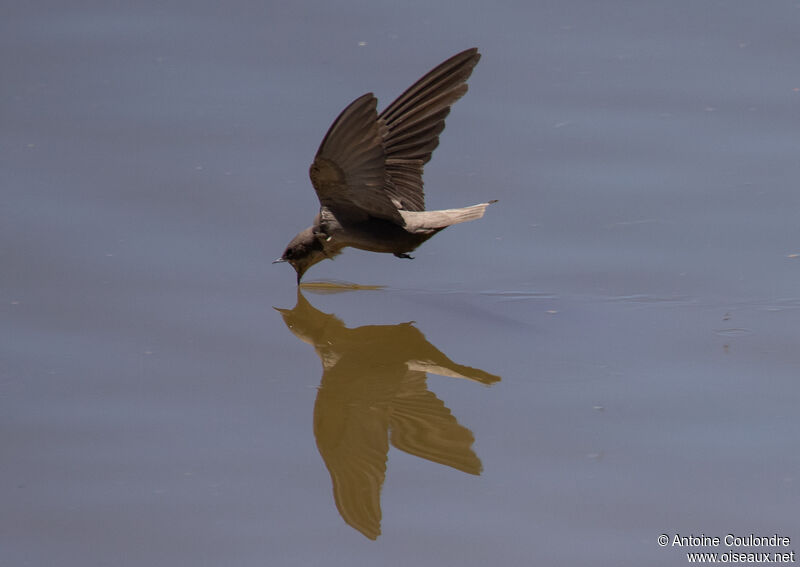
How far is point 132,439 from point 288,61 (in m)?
3.40

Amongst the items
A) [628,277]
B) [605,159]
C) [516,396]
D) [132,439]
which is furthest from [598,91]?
[132,439]

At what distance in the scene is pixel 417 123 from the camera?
527 centimetres

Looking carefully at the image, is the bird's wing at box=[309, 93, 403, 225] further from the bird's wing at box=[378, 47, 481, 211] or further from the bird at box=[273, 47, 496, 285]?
the bird's wing at box=[378, 47, 481, 211]

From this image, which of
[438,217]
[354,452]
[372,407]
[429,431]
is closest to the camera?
[354,452]

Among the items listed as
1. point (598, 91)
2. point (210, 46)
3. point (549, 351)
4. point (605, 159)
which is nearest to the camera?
point (549, 351)

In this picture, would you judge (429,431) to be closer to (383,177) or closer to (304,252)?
(383,177)

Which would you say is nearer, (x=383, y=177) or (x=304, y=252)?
(x=383, y=177)

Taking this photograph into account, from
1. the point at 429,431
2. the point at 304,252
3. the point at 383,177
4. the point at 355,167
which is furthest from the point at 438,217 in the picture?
the point at 429,431

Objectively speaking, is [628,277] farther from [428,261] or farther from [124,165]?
[124,165]

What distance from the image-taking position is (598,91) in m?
6.75

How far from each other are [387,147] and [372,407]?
54.6 inches

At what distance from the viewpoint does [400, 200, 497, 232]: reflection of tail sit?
16.1 ft

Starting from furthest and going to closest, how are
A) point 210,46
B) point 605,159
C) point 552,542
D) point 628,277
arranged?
point 210,46 → point 605,159 → point 628,277 → point 552,542

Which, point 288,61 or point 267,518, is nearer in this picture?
point 267,518
